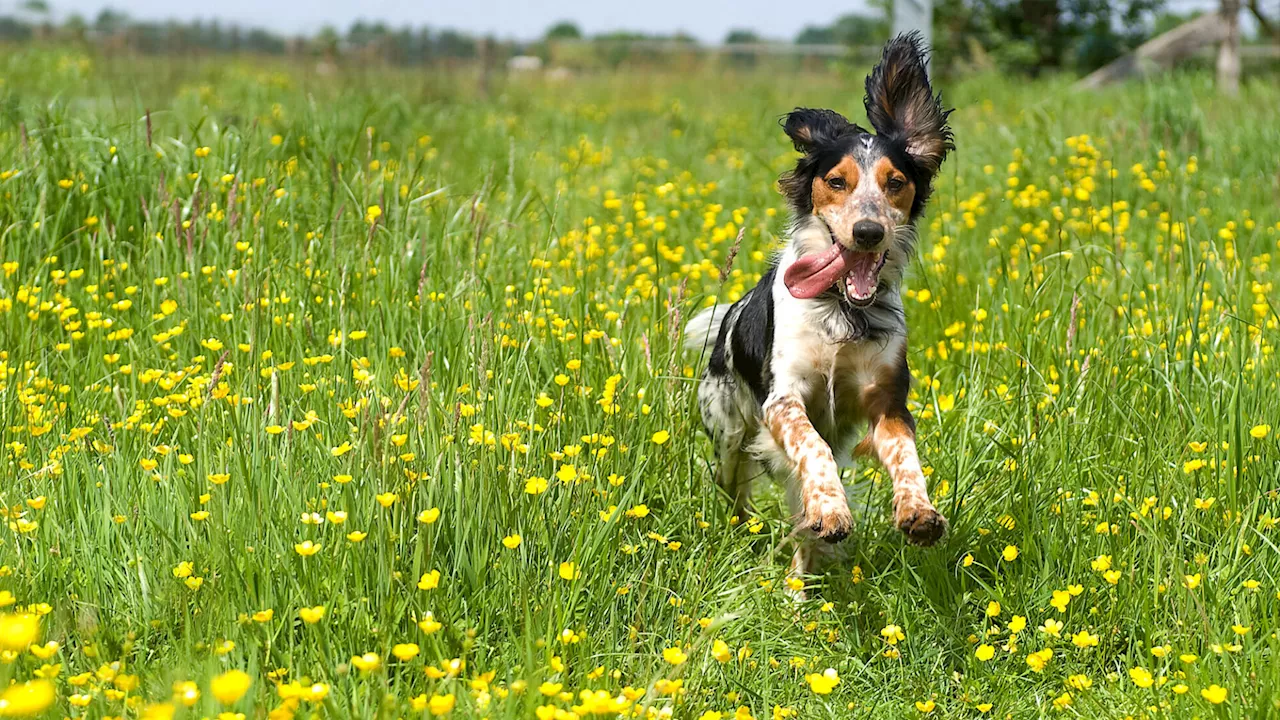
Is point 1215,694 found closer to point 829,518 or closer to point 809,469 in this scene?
point 829,518

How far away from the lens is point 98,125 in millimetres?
5160

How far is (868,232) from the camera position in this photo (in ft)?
9.82

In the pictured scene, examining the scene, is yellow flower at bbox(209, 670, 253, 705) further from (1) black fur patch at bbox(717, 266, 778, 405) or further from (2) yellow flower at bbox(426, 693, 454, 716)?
(1) black fur patch at bbox(717, 266, 778, 405)

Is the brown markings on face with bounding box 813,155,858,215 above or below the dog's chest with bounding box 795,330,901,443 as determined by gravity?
above

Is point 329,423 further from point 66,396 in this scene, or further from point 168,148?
point 168,148

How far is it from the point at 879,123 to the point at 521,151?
4.73 m

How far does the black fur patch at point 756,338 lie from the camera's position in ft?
11.1

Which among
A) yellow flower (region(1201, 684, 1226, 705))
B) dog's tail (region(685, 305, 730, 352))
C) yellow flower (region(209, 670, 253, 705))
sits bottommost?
yellow flower (region(1201, 684, 1226, 705))

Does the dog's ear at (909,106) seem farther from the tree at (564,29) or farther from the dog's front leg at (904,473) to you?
the tree at (564,29)

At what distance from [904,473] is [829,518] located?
0.87 ft

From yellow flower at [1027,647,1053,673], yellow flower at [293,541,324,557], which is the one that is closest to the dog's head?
yellow flower at [1027,647,1053,673]

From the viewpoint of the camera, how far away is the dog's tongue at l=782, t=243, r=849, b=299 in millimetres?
3195

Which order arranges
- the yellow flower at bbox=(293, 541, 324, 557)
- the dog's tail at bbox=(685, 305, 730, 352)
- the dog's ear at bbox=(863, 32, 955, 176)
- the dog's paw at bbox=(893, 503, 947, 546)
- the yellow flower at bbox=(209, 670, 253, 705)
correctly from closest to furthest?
the yellow flower at bbox=(209, 670, 253, 705), the yellow flower at bbox=(293, 541, 324, 557), the dog's paw at bbox=(893, 503, 947, 546), the dog's ear at bbox=(863, 32, 955, 176), the dog's tail at bbox=(685, 305, 730, 352)

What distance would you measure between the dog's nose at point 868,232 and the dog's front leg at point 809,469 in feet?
1.53
